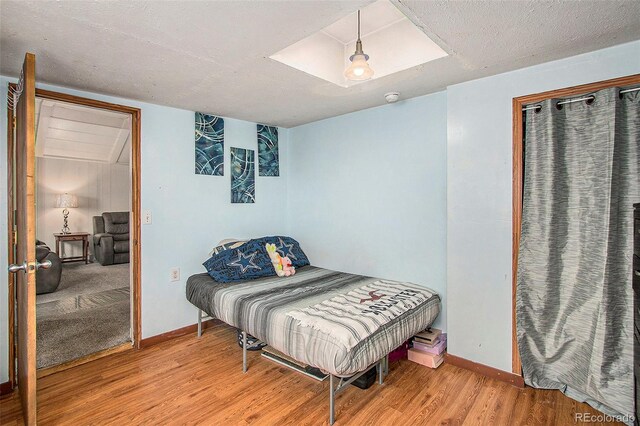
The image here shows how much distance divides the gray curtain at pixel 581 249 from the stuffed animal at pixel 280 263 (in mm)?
1946

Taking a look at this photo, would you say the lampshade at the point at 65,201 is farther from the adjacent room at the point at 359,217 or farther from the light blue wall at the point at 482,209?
the light blue wall at the point at 482,209

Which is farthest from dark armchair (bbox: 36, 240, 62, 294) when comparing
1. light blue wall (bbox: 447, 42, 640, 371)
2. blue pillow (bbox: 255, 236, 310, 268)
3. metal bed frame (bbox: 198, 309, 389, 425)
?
light blue wall (bbox: 447, 42, 640, 371)

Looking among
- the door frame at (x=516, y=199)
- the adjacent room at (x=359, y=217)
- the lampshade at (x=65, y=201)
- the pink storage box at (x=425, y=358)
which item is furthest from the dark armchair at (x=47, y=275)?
the door frame at (x=516, y=199)

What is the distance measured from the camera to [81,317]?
3514 millimetres

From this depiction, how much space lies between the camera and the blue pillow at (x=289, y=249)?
11.1 feet

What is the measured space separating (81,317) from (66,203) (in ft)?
13.1

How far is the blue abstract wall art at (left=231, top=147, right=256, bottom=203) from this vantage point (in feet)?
11.7

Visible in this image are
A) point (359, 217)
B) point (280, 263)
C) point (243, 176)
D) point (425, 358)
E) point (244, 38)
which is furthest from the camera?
point (243, 176)

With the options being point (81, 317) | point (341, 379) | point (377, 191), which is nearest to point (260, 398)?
point (341, 379)

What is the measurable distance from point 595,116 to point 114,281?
6.12 m

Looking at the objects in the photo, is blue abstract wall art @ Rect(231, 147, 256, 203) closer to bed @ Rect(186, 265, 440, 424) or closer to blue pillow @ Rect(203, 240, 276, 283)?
blue pillow @ Rect(203, 240, 276, 283)

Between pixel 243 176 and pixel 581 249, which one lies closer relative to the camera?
pixel 581 249

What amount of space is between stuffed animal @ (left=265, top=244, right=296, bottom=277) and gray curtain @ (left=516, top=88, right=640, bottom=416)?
6.39ft

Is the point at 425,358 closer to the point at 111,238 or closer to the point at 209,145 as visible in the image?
the point at 209,145
